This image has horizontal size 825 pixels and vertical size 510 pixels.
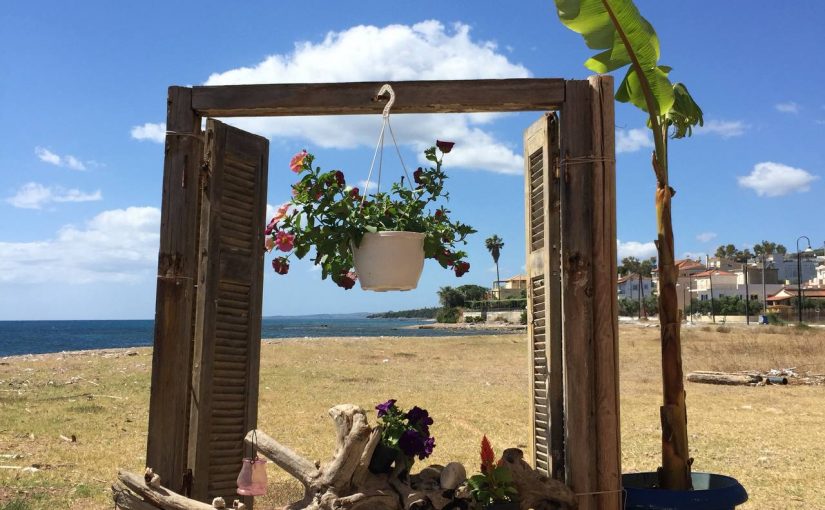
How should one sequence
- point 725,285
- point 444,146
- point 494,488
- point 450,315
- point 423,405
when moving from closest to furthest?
point 494,488 → point 444,146 → point 423,405 → point 725,285 → point 450,315

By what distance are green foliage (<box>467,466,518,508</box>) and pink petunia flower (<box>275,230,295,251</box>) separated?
1810mm

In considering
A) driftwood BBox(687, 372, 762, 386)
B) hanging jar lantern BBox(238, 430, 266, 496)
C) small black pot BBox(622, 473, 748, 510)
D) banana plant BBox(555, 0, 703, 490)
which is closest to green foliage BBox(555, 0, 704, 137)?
banana plant BBox(555, 0, 703, 490)

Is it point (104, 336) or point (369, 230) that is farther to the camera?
point (104, 336)

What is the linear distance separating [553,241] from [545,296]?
338 millimetres

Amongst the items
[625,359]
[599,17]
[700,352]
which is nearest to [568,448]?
[599,17]

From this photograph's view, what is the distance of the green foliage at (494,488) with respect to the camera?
3.90m

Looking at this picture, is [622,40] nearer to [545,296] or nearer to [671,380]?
[545,296]

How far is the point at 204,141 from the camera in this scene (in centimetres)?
440

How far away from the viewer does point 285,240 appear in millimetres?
4426

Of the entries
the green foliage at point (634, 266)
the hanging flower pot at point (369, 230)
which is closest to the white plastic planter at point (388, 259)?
the hanging flower pot at point (369, 230)

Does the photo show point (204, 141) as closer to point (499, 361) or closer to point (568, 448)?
point (568, 448)

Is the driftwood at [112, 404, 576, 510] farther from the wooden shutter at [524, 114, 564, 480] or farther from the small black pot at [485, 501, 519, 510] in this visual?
the wooden shutter at [524, 114, 564, 480]

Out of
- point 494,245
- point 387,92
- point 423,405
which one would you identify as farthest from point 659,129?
point 494,245

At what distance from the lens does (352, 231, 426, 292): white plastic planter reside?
13.9 ft
